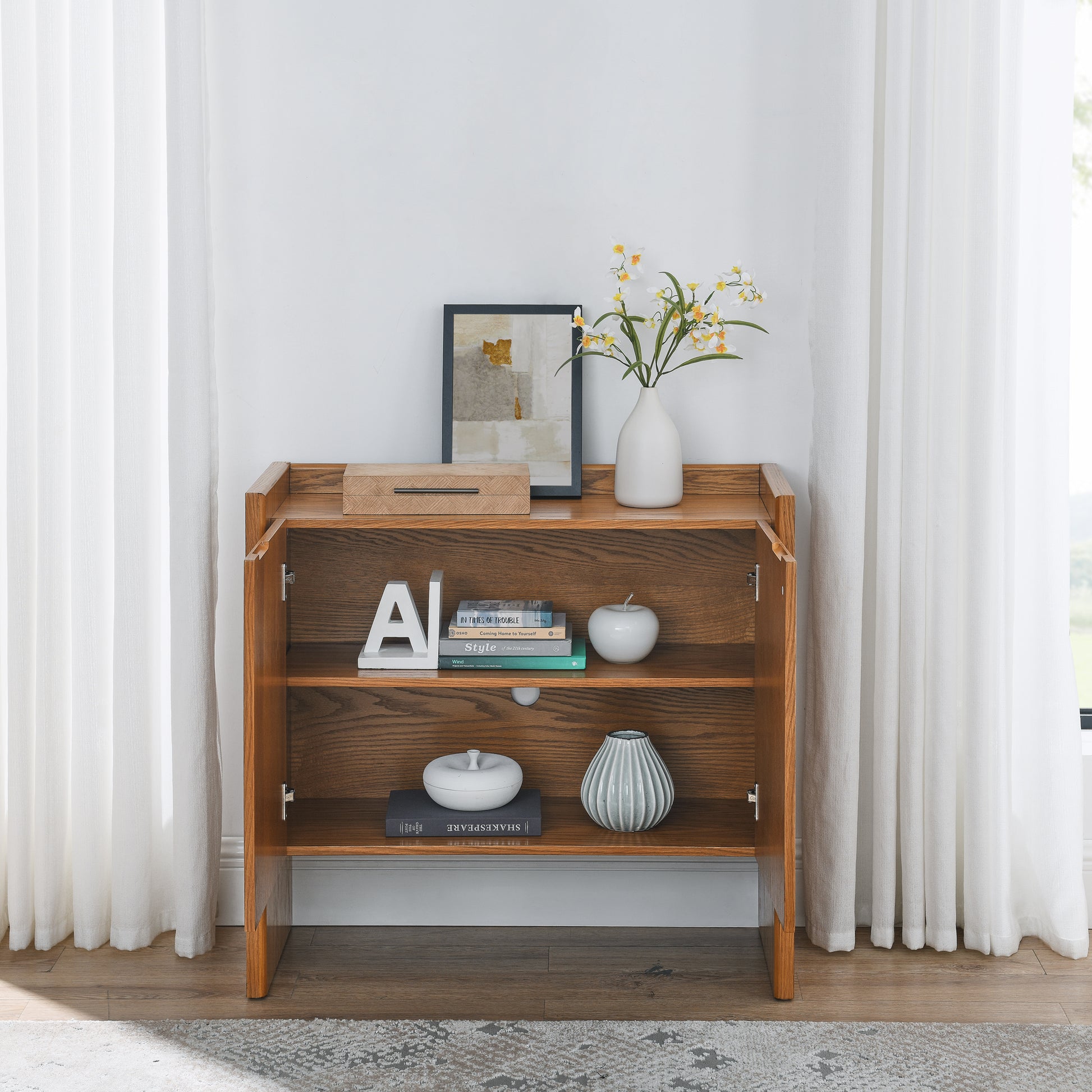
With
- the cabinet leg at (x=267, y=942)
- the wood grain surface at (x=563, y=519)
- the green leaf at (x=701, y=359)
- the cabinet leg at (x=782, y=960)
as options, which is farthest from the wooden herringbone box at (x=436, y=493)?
the cabinet leg at (x=782, y=960)

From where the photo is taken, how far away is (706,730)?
86.9 inches

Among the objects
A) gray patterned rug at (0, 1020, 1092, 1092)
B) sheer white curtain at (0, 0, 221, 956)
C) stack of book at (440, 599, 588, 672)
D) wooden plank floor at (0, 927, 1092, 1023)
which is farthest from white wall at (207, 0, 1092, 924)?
gray patterned rug at (0, 1020, 1092, 1092)

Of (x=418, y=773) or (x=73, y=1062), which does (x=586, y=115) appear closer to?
(x=418, y=773)

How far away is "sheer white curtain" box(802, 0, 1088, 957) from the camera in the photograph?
1947 mm

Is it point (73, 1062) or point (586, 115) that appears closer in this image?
point (73, 1062)

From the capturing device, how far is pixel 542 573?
2.18 meters

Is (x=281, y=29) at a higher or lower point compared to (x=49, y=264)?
higher

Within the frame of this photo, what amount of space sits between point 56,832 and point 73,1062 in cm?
48

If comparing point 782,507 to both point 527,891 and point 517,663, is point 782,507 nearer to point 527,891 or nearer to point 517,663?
point 517,663

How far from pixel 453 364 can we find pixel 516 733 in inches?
29.1

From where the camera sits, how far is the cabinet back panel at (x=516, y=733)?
7.23 feet

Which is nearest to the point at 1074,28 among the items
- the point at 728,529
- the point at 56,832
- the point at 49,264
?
the point at 728,529

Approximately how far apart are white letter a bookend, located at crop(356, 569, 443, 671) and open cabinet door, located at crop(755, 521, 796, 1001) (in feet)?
1.92

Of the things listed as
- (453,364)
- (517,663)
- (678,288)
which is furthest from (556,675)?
(678,288)
